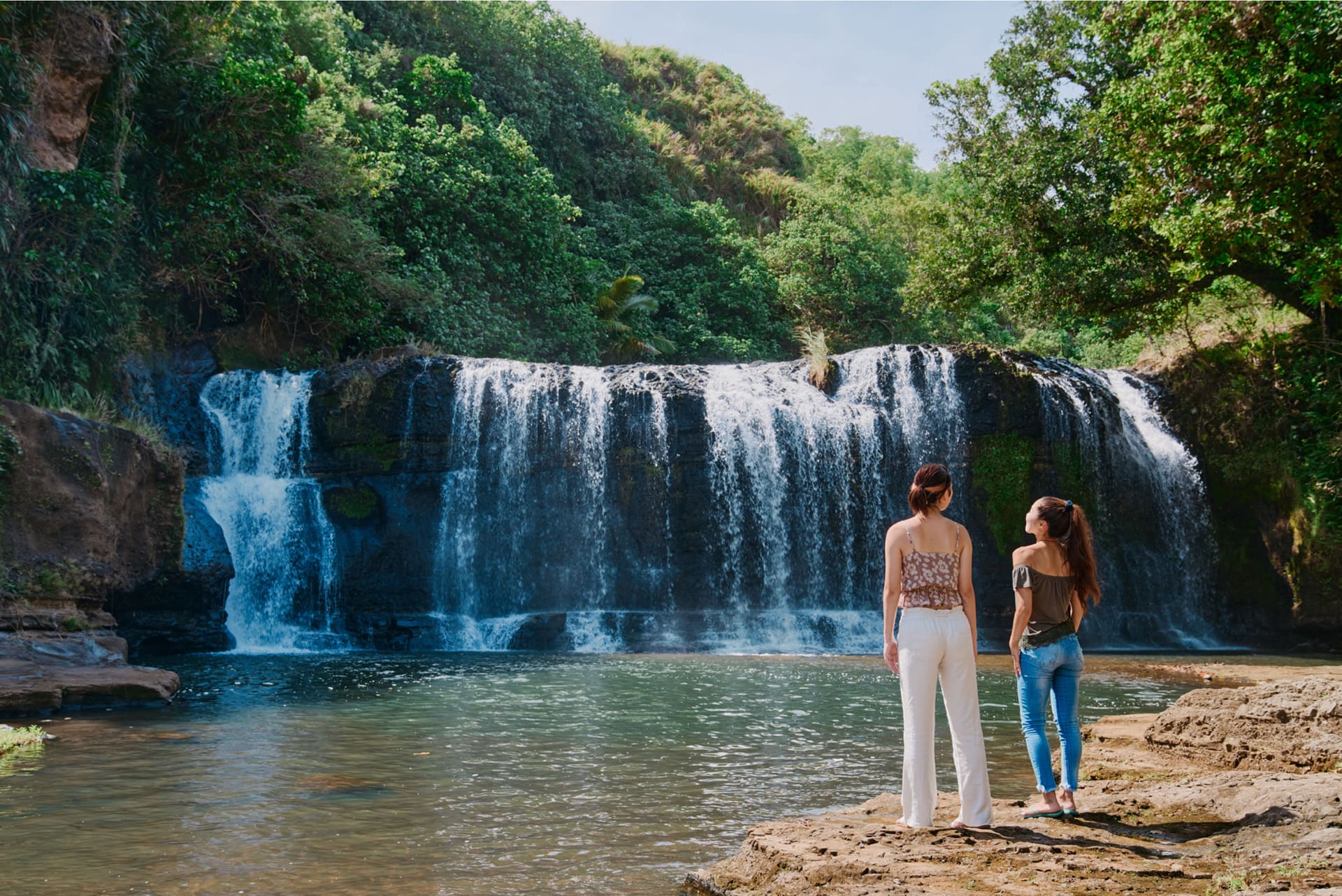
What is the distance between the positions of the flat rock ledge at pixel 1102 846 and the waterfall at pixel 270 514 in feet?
50.7

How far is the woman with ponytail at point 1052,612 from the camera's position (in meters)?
5.23

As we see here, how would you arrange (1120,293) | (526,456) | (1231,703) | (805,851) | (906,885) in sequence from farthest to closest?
(526,456)
(1120,293)
(1231,703)
(805,851)
(906,885)

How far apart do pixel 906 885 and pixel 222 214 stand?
1863 centimetres

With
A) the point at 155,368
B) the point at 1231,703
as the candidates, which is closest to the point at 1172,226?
the point at 1231,703

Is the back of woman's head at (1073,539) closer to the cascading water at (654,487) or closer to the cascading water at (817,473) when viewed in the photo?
the cascading water at (817,473)

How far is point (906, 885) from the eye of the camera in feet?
12.5

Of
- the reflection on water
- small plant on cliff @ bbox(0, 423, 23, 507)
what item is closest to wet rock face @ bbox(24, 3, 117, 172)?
small plant on cliff @ bbox(0, 423, 23, 507)

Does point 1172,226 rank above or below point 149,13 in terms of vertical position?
below

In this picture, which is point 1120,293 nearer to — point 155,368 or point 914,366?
point 914,366

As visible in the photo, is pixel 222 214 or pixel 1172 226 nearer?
pixel 1172 226

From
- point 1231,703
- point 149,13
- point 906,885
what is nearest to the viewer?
point 906,885

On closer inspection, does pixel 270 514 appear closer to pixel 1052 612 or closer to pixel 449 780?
pixel 449 780

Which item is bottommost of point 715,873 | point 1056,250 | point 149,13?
point 715,873

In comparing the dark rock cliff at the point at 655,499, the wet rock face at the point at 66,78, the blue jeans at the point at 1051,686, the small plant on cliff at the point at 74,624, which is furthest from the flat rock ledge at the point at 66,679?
the blue jeans at the point at 1051,686
